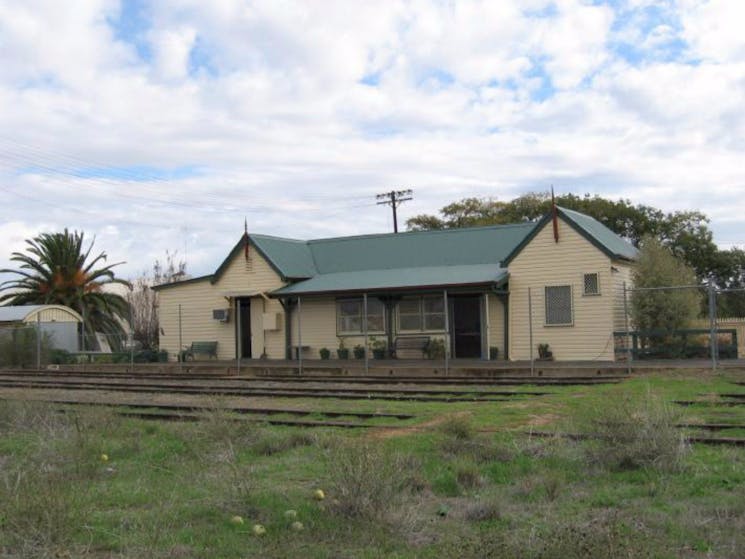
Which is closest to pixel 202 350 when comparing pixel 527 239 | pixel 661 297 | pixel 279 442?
pixel 527 239

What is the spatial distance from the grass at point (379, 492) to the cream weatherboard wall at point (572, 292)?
13340 millimetres

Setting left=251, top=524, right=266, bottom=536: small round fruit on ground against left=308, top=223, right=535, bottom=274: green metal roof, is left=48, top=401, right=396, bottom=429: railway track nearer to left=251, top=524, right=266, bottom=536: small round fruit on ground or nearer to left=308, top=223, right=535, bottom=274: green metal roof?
left=251, top=524, right=266, bottom=536: small round fruit on ground

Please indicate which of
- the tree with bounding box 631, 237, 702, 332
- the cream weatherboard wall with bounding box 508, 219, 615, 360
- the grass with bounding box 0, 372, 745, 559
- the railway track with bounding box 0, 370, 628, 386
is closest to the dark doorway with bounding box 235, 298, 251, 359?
the railway track with bounding box 0, 370, 628, 386

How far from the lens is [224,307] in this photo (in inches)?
1292

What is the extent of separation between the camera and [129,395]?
1970cm

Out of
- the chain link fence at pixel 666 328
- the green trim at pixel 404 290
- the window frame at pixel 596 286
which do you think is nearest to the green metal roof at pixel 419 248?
the green trim at pixel 404 290

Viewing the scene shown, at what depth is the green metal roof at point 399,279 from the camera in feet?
88.5

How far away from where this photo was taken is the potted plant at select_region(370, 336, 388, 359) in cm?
2925

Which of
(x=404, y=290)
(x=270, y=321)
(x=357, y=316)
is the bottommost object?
(x=270, y=321)

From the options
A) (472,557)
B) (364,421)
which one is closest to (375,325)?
(364,421)

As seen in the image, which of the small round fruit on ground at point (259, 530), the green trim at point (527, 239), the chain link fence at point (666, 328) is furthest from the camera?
the green trim at point (527, 239)

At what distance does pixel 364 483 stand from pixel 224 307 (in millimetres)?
26695

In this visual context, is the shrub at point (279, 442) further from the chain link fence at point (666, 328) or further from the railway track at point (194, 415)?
the chain link fence at point (666, 328)

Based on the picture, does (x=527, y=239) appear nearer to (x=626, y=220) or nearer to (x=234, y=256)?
(x=234, y=256)
